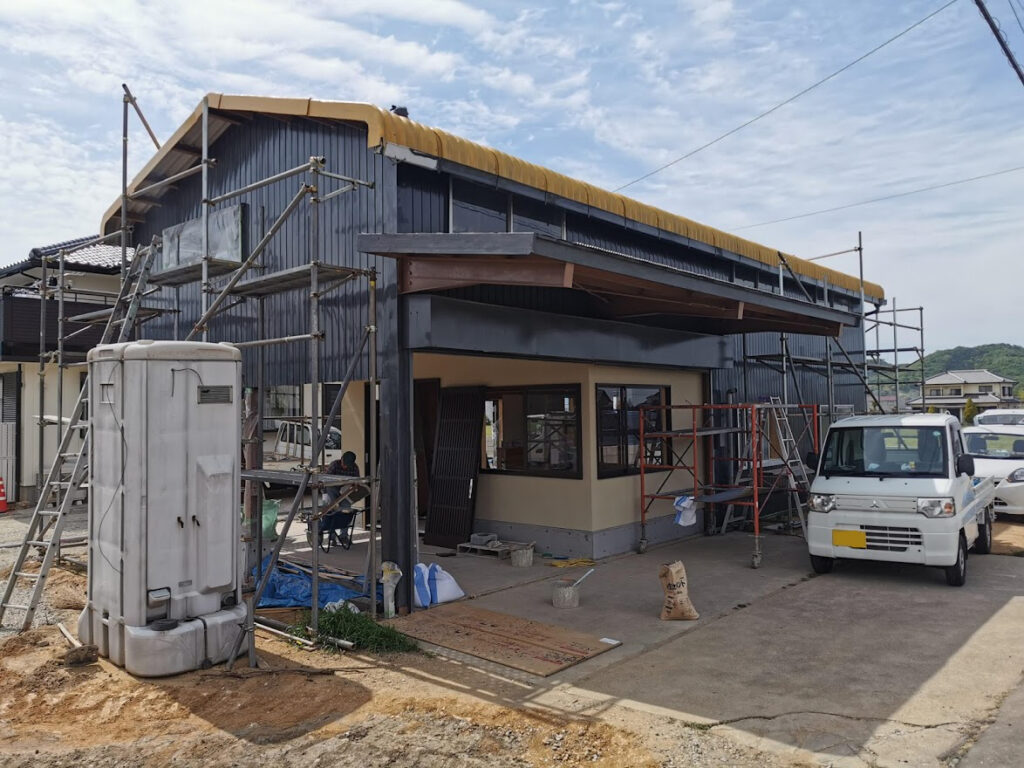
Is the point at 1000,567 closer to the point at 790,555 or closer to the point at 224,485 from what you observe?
the point at 790,555

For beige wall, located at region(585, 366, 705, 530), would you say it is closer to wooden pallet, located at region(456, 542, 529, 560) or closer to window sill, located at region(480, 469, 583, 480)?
window sill, located at region(480, 469, 583, 480)

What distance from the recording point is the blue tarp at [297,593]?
24.7 ft

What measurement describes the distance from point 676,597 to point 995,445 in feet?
33.3

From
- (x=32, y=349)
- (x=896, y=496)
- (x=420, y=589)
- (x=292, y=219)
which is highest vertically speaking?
(x=292, y=219)

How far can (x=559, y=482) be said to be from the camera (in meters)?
10.1

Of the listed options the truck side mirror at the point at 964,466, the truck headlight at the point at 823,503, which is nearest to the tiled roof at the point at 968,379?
the truck side mirror at the point at 964,466

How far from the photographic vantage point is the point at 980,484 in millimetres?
10125

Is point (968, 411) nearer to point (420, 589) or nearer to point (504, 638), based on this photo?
point (420, 589)

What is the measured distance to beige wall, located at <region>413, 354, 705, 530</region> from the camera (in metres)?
9.95

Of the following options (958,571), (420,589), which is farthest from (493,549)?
(958,571)

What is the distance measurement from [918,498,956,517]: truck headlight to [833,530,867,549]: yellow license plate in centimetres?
69

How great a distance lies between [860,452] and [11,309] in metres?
→ 15.8

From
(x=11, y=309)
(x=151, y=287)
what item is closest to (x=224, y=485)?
(x=151, y=287)

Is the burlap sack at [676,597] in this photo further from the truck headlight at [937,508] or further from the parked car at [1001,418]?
the parked car at [1001,418]
